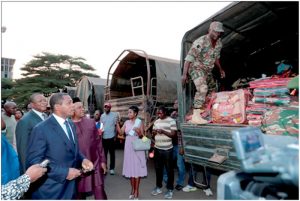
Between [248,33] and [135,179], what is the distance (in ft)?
10.9

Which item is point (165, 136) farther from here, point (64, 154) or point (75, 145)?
point (64, 154)

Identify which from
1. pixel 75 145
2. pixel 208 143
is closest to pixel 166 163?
pixel 208 143

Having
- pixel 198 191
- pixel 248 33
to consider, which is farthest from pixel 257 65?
pixel 198 191

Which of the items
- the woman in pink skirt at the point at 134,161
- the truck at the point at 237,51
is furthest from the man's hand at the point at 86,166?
the woman in pink skirt at the point at 134,161

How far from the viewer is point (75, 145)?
2.97 meters

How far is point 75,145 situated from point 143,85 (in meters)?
5.08

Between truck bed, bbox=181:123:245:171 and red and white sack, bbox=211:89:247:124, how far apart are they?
0.18 metres

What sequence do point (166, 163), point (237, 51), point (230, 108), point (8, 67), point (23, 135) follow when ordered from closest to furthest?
point (23, 135), point (230, 108), point (166, 163), point (237, 51), point (8, 67)

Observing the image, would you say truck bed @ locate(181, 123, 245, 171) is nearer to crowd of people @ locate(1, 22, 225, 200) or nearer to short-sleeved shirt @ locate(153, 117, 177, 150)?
crowd of people @ locate(1, 22, 225, 200)

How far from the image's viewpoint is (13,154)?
2.47 meters

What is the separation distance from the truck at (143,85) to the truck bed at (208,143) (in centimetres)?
105

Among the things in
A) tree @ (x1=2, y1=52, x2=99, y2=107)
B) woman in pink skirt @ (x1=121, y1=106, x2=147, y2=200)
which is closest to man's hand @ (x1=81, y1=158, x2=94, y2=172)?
woman in pink skirt @ (x1=121, y1=106, x2=147, y2=200)

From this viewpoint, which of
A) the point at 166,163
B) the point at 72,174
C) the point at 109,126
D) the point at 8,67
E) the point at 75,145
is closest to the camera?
the point at 72,174

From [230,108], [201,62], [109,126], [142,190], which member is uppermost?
[201,62]
